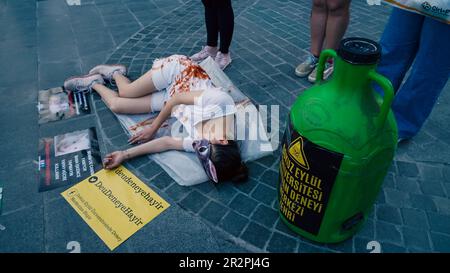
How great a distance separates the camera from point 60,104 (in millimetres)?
3279

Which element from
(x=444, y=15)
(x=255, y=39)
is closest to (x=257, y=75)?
(x=255, y=39)

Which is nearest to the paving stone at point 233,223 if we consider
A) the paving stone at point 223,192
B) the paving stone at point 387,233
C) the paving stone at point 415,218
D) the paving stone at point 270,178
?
the paving stone at point 223,192

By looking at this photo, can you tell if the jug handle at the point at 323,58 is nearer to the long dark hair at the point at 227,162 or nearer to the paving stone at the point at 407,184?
the long dark hair at the point at 227,162

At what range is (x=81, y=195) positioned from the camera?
237cm

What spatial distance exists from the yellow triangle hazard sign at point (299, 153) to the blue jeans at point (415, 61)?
4.64ft

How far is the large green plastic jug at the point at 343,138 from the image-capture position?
1.53 m

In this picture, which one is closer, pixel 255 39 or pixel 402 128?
pixel 402 128

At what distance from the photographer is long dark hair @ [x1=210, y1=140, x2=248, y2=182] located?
2.18 m

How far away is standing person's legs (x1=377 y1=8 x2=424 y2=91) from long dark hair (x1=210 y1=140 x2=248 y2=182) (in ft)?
4.70

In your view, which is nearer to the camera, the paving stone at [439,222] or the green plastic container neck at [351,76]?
the green plastic container neck at [351,76]

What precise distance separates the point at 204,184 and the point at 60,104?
1836mm
